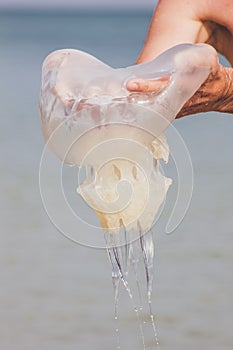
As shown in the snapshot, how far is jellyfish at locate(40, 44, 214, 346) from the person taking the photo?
5.58ft

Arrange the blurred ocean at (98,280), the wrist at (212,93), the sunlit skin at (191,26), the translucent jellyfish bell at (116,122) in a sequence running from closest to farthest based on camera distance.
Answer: the translucent jellyfish bell at (116,122), the wrist at (212,93), the sunlit skin at (191,26), the blurred ocean at (98,280)

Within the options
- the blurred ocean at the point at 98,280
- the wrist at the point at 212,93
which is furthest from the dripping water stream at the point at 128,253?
the blurred ocean at the point at 98,280

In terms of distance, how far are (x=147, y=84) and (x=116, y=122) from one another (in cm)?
7

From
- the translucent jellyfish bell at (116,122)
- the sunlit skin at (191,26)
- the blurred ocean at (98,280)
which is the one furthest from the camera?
the blurred ocean at (98,280)

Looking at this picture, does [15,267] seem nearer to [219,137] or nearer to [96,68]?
[96,68]

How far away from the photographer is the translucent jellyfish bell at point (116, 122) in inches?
67.0

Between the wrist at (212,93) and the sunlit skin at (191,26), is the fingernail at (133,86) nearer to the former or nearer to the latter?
the wrist at (212,93)

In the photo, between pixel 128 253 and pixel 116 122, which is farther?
pixel 128 253

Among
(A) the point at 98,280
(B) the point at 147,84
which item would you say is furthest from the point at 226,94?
(A) the point at 98,280

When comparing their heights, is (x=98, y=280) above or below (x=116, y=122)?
above

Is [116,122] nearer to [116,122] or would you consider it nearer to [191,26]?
[116,122]

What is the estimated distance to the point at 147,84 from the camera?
1.72 meters

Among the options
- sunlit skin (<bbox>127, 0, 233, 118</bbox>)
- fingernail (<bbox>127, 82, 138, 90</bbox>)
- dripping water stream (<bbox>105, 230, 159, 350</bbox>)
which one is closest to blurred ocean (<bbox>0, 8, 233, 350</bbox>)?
sunlit skin (<bbox>127, 0, 233, 118</bbox>)

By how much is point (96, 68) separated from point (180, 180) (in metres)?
0.21
